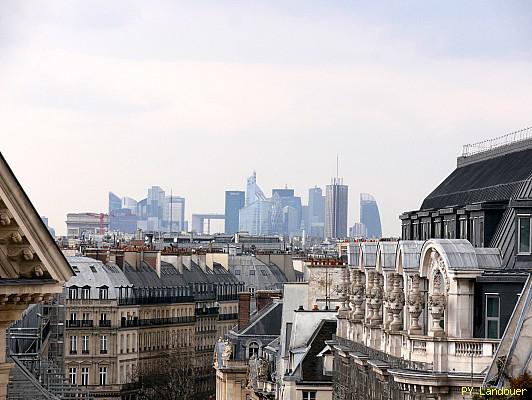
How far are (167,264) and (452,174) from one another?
101 m

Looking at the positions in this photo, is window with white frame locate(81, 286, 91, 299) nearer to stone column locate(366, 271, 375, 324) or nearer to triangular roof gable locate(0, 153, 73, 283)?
stone column locate(366, 271, 375, 324)

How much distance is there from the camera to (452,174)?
201ft

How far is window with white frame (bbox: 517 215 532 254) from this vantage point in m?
44.3

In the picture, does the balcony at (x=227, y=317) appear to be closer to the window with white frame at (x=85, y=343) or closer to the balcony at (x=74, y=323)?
the window with white frame at (x=85, y=343)

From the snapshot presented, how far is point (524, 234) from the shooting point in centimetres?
4438

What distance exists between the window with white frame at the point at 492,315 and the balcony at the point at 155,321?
9993cm

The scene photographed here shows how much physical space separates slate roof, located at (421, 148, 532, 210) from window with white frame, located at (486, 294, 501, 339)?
4561mm

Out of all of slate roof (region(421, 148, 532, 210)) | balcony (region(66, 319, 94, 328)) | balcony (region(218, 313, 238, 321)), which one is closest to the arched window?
slate roof (region(421, 148, 532, 210))

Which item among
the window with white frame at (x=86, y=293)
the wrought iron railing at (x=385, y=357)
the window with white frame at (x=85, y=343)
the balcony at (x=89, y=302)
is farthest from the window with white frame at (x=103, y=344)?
the wrought iron railing at (x=385, y=357)

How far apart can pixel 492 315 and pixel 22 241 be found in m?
23.3

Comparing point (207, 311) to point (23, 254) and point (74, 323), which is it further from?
point (23, 254)

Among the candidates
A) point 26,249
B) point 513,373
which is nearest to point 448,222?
point 513,373

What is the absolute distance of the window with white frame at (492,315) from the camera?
43.2 m

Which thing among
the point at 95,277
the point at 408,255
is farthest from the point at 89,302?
the point at 408,255
